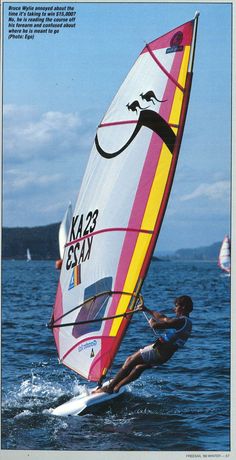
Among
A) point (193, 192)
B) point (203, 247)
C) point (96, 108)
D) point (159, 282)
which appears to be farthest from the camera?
point (159, 282)

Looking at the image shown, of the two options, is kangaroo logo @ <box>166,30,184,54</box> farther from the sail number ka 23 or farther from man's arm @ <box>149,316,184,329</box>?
man's arm @ <box>149,316,184,329</box>

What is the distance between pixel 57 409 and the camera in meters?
5.27

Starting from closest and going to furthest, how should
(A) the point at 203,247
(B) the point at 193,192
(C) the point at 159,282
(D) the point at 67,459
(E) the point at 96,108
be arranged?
(D) the point at 67,459 → (E) the point at 96,108 → (B) the point at 193,192 → (A) the point at 203,247 → (C) the point at 159,282

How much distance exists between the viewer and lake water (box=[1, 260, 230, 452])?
508 centimetres

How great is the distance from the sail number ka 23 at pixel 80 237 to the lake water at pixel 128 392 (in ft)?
1.45

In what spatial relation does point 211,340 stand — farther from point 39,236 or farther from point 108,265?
point 39,236

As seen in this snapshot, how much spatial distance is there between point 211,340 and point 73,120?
1.71 meters

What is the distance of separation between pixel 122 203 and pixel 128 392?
125 centimetres

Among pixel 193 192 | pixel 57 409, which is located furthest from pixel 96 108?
pixel 57 409

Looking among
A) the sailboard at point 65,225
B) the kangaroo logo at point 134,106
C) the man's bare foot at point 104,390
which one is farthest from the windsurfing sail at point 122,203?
the sailboard at point 65,225

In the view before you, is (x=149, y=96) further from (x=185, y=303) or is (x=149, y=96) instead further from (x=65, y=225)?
(x=65, y=225)

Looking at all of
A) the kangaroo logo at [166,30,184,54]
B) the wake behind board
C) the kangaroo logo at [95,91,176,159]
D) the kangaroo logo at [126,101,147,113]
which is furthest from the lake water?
the kangaroo logo at [166,30,184,54]

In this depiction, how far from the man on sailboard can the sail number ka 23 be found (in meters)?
0.60

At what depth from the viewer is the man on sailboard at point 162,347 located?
5.11 m
